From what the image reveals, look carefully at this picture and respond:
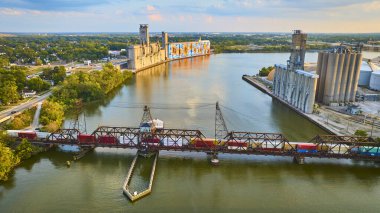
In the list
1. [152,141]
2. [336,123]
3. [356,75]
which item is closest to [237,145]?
[152,141]

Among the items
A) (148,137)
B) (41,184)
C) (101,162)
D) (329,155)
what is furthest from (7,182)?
(329,155)

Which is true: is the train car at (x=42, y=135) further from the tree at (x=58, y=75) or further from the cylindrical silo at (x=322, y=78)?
the cylindrical silo at (x=322, y=78)

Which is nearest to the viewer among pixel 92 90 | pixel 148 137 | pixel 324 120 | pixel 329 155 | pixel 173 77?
pixel 329 155

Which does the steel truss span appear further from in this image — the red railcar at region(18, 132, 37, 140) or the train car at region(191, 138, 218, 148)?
the red railcar at region(18, 132, 37, 140)

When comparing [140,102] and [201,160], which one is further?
[140,102]

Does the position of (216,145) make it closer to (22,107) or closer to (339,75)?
(339,75)

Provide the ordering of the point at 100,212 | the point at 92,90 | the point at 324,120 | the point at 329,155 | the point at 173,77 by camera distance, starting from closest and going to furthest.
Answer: the point at 100,212 < the point at 329,155 < the point at 324,120 < the point at 92,90 < the point at 173,77

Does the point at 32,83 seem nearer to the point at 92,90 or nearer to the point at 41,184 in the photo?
the point at 92,90
